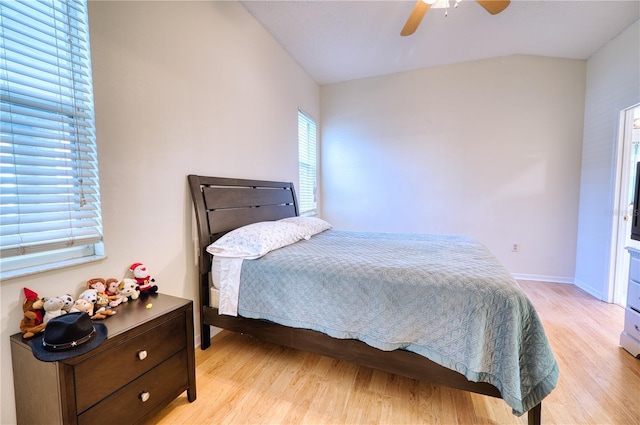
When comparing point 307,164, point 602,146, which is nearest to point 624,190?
point 602,146

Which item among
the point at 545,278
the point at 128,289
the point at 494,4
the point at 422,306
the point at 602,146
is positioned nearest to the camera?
the point at 422,306

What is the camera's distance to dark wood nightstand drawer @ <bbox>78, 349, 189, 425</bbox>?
104cm

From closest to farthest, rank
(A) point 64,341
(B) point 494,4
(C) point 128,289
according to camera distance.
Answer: (A) point 64,341 < (C) point 128,289 < (B) point 494,4

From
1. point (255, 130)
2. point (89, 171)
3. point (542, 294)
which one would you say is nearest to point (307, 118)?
point (255, 130)

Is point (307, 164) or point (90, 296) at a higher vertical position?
point (307, 164)

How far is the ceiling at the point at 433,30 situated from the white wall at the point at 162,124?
1.63 ft

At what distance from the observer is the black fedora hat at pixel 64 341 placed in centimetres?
93

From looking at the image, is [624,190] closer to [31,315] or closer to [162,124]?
[162,124]

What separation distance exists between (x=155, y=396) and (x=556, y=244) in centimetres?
433

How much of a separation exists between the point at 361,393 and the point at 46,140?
208cm

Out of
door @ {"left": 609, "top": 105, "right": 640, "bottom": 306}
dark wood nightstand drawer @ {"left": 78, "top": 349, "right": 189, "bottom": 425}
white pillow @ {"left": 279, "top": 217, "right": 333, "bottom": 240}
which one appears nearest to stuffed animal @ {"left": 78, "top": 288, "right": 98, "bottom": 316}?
dark wood nightstand drawer @ {"left": 78, "top": 349, "right": 189, "bottom": 425}

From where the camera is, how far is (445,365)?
124 cm

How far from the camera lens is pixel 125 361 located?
111 centimetres

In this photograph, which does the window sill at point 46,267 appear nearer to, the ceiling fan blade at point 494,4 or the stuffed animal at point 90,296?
the stuffed animal at point 90,296
